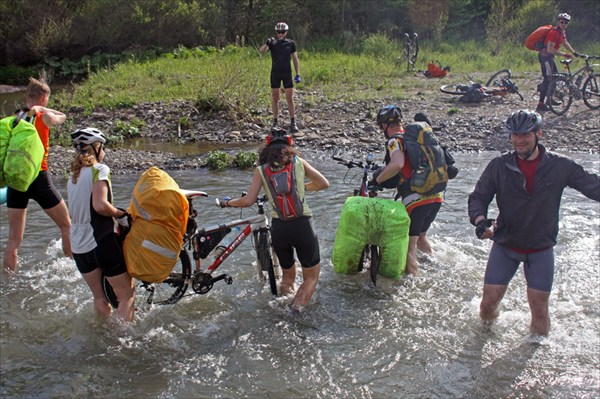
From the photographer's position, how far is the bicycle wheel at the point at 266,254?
6598 millimetres

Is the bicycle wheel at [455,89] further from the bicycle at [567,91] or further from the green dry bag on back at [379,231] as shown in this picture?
the green dry bag on back at [379,231]

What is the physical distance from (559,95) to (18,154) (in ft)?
41.9

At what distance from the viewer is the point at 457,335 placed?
20.0ft

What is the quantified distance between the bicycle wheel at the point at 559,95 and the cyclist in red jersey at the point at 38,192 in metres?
11.9

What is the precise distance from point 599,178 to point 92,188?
4.25 metres

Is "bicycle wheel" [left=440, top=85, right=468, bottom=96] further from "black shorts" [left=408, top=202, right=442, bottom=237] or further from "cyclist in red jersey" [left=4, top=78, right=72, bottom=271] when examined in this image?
"cyclist in red jersey" [left=4, top=78, right=72, bottom=271]

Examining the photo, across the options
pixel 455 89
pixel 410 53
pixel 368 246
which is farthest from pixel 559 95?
pixel 368 246

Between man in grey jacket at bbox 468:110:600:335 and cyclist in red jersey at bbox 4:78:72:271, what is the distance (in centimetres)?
467

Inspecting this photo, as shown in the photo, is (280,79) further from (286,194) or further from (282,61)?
(286,194)

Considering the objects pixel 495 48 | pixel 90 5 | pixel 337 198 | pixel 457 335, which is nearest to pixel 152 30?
pixel 90 5

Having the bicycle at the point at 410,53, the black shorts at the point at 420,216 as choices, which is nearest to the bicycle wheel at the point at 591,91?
the bicycle at the point at 410,53

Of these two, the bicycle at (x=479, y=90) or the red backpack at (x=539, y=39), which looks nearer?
the red backpack at (x=539, y=39)

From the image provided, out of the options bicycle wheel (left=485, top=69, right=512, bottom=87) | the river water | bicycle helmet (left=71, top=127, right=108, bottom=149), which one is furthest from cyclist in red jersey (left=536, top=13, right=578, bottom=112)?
bicycle helmet (left=71, top=127, right=108, bottom=149)

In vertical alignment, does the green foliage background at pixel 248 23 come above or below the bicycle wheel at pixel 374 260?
above
